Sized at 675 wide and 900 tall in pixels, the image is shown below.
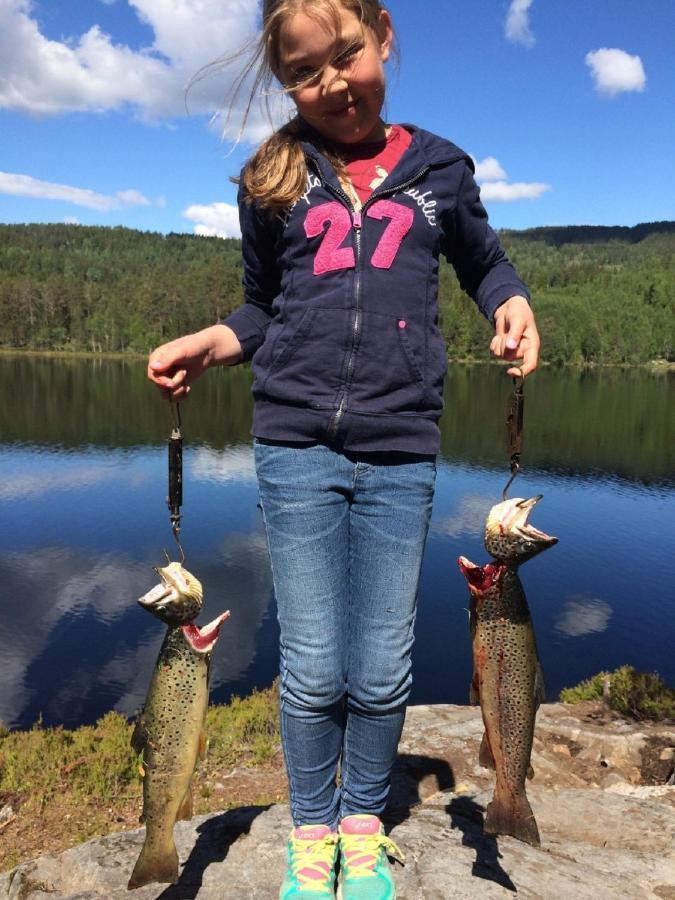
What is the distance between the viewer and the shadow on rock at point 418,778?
17.5 feet

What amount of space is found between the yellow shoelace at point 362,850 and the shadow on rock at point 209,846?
832 millimetres

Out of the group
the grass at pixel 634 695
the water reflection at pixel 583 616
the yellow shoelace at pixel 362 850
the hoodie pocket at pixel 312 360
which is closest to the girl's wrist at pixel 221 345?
the hoodie pocket at pixel 312 360

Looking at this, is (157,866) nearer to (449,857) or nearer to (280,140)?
(449,857)

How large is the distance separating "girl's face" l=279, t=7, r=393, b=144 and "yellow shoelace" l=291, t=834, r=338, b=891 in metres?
2.78

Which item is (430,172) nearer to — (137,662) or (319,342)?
(319,342)

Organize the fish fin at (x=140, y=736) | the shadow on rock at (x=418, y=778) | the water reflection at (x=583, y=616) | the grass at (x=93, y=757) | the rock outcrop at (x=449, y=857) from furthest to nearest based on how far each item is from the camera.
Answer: the water reflection at (x=583, y=616), the grass at (x=93, y=757), the shadow on rock at (x=418, y=778), the rock outcrop at (x=449, y=857), the fish fin at (x=140, y=736)

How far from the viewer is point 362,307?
2.70m

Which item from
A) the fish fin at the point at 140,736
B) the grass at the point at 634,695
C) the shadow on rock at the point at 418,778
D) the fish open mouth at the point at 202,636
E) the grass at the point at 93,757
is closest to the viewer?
the fish open mouth at the point at 202,636

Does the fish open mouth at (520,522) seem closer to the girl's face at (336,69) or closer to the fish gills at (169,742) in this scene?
the fish gills at (169,742)

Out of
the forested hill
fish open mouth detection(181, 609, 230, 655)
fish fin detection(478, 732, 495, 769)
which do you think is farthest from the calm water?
the forested hill

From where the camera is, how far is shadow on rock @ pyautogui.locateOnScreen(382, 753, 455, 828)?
534 centimetres

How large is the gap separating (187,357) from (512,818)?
7.21 feet

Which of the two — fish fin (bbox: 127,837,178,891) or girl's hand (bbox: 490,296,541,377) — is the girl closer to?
girl's hand (bbox: 490,296,541,377)

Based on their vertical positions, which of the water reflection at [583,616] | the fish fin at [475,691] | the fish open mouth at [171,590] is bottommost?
the water reflection at [583,616]
